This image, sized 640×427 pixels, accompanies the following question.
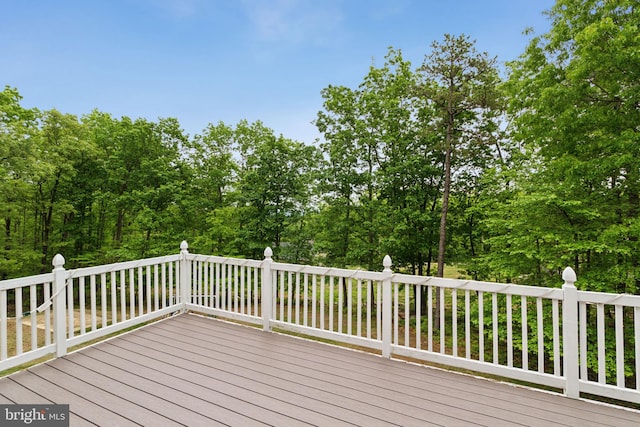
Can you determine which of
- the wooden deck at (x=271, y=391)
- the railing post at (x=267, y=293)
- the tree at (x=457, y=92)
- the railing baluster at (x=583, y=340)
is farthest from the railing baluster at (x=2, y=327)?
the tree at (x=457, y=92)

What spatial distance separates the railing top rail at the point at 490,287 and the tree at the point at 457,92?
6.36 metres

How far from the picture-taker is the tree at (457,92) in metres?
8.57

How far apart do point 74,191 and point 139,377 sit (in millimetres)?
12961

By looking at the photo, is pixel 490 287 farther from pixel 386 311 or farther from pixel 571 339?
pixel 386 311

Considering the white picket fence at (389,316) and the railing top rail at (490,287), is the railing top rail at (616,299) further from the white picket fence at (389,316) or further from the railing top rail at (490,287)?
the railing top rail at (490,287)

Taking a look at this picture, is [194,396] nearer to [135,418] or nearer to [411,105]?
[135,418]

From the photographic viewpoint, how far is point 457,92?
8.70 meters

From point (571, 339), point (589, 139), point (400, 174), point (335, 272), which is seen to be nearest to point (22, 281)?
point (335, 272)

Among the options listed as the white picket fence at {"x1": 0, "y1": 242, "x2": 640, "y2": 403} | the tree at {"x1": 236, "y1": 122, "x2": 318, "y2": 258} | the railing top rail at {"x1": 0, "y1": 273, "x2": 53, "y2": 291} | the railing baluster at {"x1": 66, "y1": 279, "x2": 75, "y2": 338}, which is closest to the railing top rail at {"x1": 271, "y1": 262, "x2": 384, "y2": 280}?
the white picket fence at {"x1": 0, "y1": 242, "x2": 640, "y2": 403}

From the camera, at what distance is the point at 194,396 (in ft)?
7.82

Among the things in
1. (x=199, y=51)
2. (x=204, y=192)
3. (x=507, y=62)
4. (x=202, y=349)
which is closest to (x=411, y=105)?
(x=507, y=62)

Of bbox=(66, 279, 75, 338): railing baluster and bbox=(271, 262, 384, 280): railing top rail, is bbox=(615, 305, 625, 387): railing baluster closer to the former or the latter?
bbox=(271, 262, 384, 280): railing top rail

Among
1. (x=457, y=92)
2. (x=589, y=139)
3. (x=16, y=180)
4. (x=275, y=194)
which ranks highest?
(x=457, y=92)

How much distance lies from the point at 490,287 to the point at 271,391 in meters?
2.05
